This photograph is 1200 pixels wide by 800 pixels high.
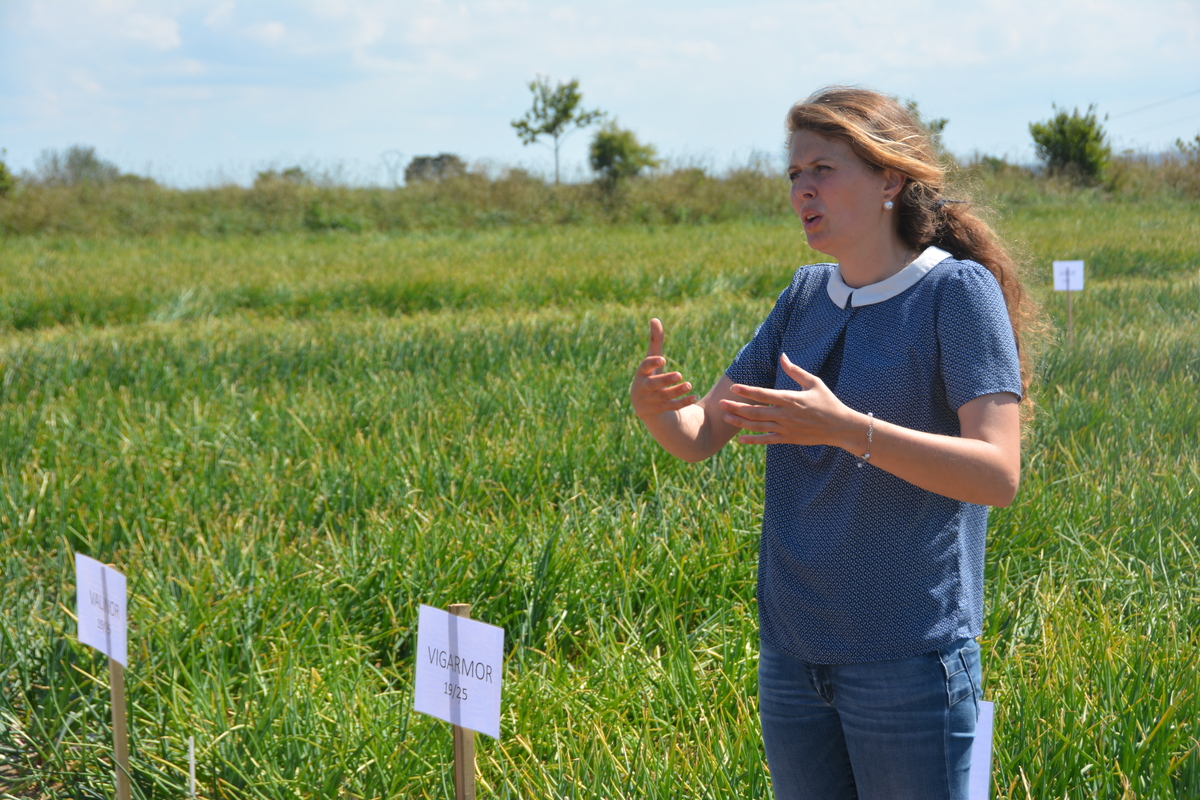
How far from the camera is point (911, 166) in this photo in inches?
53.6

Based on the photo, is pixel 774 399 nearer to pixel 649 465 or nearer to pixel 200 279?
pixel 649 465

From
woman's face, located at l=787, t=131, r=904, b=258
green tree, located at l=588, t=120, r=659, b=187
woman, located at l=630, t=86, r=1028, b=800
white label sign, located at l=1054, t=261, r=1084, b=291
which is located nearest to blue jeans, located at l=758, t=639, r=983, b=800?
woman, located at l=630, t=86, r=1028, b=800

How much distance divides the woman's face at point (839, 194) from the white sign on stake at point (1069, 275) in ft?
16.4

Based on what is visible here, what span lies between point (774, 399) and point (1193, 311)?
700cm

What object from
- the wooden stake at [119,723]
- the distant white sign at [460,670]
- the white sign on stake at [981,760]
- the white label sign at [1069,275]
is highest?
the white label sign at [1069,275]

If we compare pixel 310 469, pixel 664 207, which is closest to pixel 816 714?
pixel 310 469

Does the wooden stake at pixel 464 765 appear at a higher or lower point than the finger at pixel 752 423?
lower

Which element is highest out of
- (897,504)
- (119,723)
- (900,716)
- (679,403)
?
(679,403)

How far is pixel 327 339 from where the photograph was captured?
6.66 meters

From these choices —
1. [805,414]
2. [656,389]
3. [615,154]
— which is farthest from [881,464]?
[615,154]

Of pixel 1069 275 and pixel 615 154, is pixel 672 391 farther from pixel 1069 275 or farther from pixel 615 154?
pixel 615 154

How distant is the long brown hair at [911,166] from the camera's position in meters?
1.35

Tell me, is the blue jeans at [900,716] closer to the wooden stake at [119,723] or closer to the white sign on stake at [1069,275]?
the wooden stake at [119,723]

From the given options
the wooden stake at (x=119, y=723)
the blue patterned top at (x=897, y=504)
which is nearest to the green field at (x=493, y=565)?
the wooden stake at (x=119, y=723)
